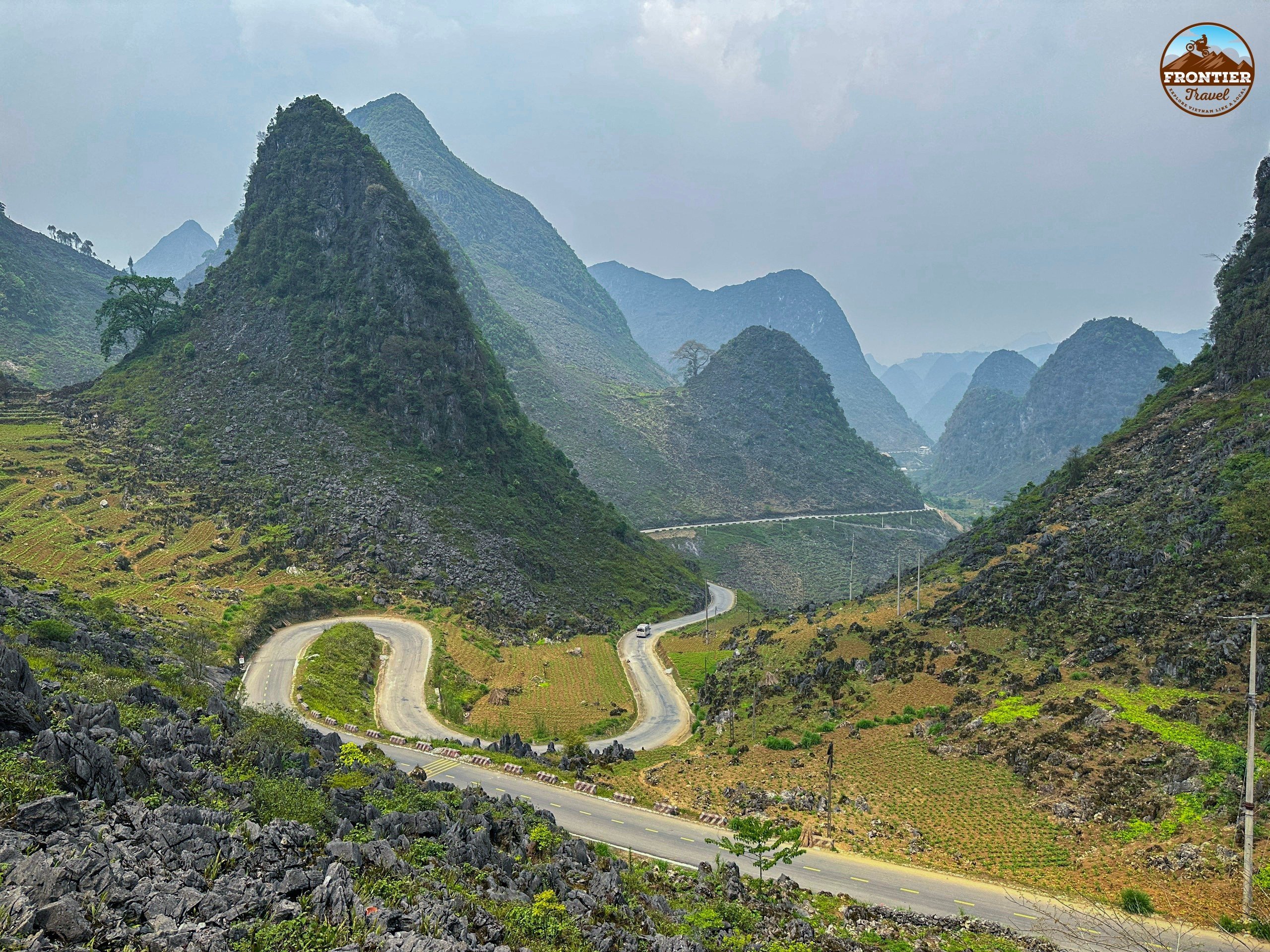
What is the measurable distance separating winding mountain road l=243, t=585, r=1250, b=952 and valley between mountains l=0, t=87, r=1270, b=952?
24 cm

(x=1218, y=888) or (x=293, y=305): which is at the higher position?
(x=293, y=305)

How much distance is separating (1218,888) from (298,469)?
8395 centimetres

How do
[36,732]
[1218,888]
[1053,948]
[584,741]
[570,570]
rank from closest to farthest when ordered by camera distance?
1. [36,732]
2. [1053,948]
3. [1218,888]
4. [584,741]
5. [570,570]

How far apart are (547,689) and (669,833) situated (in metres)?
27.2

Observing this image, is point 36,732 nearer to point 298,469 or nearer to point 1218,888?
point 1218,888

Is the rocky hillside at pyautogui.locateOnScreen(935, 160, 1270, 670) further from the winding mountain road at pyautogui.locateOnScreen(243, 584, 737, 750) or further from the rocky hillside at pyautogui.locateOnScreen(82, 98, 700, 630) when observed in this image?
the rocky hillside at pyautogui.locateOnScreen(82, 98, 700, 630)

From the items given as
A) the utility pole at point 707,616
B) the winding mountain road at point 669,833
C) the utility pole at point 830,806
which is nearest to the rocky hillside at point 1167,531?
the winding mountain road at point 669,833

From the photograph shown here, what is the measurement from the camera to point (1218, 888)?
21594 millimetres

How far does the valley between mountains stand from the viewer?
15.2 m

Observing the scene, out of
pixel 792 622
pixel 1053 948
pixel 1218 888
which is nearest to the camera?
pixel 1053 948

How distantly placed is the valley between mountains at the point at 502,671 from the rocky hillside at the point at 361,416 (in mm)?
535

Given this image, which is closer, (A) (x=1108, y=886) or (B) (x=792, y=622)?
(A) (x=1108, y=886)

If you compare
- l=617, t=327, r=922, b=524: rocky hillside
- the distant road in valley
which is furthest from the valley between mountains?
l=617, t=327, r=922, b=524: rocky hillside

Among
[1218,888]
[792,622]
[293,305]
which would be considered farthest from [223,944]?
[293,305]
